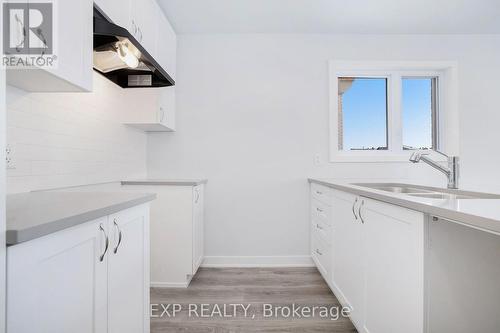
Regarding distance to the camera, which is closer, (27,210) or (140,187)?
(27,210)

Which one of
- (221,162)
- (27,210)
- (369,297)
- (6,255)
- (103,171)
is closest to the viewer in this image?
(6,255)

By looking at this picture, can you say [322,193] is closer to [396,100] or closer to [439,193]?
[439,193]

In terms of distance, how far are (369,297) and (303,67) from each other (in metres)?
2.32

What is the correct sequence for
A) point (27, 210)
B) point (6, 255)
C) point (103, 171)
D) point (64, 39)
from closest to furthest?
point (6, 255), point (27, 210), point (64, 39), point (103, 171)

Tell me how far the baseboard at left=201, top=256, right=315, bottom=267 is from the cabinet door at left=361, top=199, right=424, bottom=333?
146cm

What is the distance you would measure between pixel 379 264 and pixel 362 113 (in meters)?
2.18

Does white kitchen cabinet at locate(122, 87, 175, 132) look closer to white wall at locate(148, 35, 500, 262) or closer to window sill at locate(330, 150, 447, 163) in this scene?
white wall at locate(148, 35, 500, 262)

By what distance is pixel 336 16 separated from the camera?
2.64 metres

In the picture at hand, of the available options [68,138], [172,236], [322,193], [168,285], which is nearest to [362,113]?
[322,193]

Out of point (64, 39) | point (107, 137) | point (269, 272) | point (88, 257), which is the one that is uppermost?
point (64, 39)

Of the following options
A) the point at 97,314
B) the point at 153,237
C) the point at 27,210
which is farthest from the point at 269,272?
the point at 27,210

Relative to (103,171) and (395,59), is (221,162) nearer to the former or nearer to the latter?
(103,171)

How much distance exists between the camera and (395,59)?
9.80 feet

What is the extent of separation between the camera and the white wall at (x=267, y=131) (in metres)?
2.95
